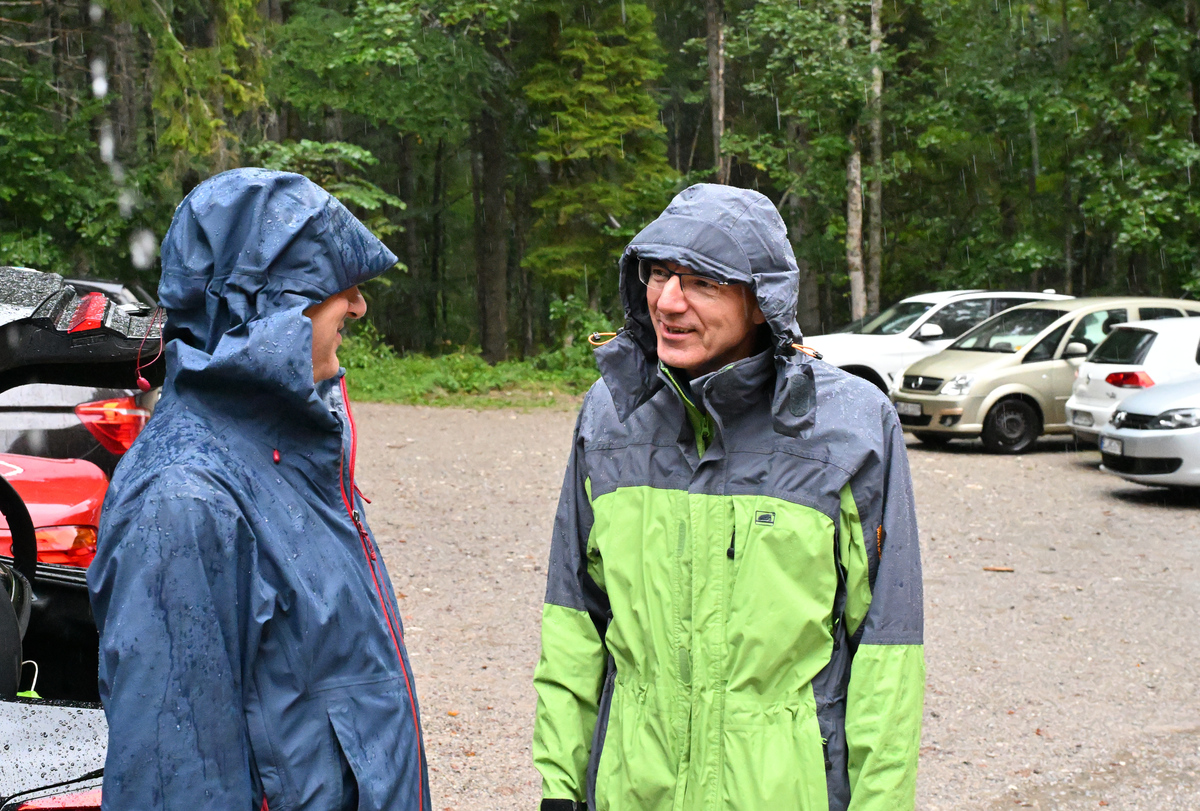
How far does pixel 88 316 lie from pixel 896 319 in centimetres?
1560

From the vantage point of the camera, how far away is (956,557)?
867 centimetres

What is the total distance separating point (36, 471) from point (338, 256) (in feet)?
9.99

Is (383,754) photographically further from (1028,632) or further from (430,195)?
(430,195)

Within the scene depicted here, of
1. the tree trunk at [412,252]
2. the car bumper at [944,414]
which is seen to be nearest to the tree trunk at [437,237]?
the tree trunk at [412,252]

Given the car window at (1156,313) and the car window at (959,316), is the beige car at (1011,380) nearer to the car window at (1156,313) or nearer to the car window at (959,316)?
the car window at (1156,313)

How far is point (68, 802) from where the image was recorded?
2287mm

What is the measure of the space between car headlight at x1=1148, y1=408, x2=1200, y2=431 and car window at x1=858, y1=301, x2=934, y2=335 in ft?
19.7

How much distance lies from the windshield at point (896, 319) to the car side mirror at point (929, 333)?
1.18 feet

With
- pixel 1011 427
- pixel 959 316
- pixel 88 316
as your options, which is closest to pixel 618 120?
pixel 959 316

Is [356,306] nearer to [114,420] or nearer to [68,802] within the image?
[68,802]

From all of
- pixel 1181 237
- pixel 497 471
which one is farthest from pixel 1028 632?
pixel 1181 237

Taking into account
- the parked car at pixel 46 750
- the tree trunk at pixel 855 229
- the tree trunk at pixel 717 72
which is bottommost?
the parked car at pixel 46 750

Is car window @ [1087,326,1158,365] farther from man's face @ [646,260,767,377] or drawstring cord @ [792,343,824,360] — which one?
man's face @ [646,260,767,377]

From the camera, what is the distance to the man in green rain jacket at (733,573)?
2.24 m
